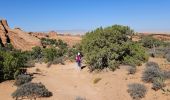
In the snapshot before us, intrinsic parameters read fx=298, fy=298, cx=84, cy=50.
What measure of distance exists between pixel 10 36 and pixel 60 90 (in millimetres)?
36336

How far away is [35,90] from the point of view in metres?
14.7

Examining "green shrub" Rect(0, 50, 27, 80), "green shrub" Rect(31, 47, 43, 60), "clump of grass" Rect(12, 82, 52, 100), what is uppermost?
"green shrub" Rect(0, 50, 27, 80)

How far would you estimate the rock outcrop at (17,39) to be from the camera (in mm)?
48094

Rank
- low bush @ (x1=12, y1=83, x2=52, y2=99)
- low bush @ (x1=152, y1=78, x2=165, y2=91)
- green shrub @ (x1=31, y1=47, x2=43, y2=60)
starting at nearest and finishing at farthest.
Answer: low bush @ (x1=12, y1=83, x2=52, y2=99) → low bush @ (x1=152, y1=78, x2=165, y2=91) → green shrub @ (x1=31, y1=47, x2=43, y2=60)

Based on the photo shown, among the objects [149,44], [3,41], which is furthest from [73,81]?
[3,41]

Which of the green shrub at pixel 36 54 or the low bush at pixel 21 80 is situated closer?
the low bush at pixel 21 80

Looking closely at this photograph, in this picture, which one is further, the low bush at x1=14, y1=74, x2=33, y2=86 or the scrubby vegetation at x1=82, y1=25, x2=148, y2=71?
the scrubby vegetation at x1=82, y1=25, x2=148, y2=71

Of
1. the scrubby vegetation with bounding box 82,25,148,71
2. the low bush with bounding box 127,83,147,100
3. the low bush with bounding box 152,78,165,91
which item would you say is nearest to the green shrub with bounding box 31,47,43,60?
the scrubby vegetation with bounding box 82,25,148,71

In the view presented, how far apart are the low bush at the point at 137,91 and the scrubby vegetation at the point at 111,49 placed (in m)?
4.85

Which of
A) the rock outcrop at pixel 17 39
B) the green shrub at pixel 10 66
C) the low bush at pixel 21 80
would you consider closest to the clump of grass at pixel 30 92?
the low bush at pixel 21 80

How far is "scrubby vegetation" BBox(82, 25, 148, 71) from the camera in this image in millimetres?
21125

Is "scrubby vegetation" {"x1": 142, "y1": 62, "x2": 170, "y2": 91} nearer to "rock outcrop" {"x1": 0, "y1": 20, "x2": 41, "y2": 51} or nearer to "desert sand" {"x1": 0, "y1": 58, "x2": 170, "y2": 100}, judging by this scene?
"desert sand" {"x1": 0, "y1": 58, "x2": 170, "y2": 100}

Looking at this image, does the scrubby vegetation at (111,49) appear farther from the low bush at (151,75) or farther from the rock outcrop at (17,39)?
the rock outcrop at (17,39)

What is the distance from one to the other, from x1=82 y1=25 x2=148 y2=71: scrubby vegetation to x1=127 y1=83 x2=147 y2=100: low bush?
15.9 feet
